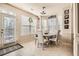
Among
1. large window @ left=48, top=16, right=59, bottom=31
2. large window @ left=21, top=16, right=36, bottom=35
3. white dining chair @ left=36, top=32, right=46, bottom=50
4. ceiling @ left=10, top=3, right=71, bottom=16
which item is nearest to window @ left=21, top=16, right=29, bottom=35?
large window @ left=21, top=16, right=36, bottom=35

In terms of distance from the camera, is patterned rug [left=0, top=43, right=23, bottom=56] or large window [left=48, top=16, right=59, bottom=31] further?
large window [left=48, top=16, right=59, bottom=31]

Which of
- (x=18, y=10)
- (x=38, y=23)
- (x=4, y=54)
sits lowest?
(x=4, y=54)

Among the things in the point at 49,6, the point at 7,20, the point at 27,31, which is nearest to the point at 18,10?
the point at 7,20

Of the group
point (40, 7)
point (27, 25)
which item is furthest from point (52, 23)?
point (27, 25)

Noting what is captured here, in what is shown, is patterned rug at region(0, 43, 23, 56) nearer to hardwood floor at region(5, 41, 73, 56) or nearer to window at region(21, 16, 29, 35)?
hardwood floor at region(5, 41, 73, 56)

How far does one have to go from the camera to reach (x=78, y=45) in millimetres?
2418

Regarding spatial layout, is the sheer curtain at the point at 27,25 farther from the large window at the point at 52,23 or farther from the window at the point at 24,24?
the large window at the point at 52,23

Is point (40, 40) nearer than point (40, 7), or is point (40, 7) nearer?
point (40, 7)

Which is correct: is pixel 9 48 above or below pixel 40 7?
below

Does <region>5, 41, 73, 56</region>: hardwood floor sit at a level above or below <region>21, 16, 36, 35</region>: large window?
below

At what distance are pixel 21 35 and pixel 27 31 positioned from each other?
170 millimetres

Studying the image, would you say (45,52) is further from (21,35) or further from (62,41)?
(21,35)

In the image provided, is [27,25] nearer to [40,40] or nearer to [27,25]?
[27,25]

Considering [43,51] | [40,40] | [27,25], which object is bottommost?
[43,51]
